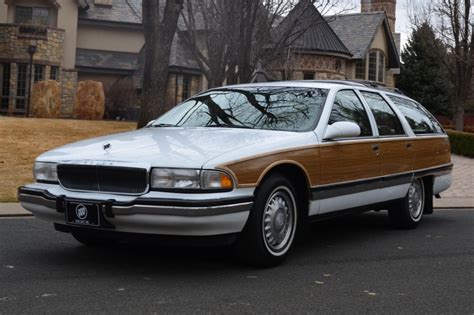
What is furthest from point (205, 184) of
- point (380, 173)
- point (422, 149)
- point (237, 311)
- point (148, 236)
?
point (422, 149)

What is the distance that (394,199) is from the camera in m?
7.17

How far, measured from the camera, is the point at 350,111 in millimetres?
6605

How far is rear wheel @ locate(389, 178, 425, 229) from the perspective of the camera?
24.7 feet

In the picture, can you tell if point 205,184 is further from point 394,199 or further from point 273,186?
point 394,199

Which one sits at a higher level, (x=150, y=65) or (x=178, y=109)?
(x=150, y=65)

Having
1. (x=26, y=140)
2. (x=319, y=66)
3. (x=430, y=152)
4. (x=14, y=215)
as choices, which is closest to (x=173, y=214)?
(x=14, y=215)

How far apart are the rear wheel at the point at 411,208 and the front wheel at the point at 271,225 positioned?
2.42 meters

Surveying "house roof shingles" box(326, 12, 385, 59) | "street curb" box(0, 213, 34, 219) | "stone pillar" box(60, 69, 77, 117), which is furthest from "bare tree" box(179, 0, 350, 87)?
"house roof shingles" box(326, 12, 385, 59)

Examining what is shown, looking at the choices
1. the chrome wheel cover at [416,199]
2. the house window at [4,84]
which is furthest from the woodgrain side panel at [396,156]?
the house window at [4,84]

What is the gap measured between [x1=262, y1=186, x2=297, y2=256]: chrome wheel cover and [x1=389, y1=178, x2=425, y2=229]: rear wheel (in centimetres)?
243

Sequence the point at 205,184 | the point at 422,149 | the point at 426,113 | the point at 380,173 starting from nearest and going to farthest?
Answer: the point at 205,184 < the point at 380,173 < the point at 422,149 < the point at 426,113

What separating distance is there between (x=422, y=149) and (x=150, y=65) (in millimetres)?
7919

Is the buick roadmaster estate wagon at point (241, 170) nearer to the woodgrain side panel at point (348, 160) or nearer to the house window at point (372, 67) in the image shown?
the woodgrain side panel at point (348, 160)

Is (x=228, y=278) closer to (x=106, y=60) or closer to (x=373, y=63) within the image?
(x=106, y=60)
